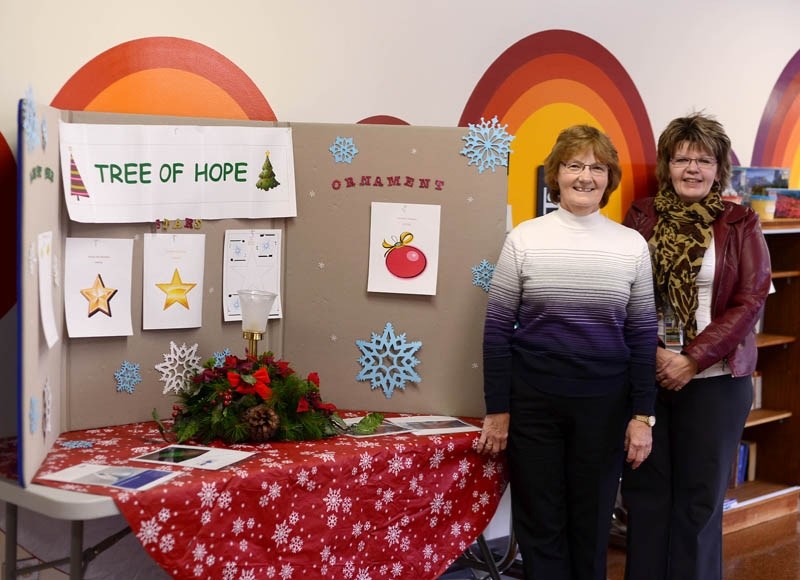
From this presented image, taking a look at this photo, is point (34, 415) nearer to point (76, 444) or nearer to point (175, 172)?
point (76, 444)

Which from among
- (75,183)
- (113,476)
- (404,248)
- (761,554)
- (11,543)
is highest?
(75,183)

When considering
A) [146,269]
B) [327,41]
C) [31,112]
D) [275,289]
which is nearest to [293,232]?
[275,289]

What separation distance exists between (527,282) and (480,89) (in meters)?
1.11

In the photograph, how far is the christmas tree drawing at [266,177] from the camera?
2.69m

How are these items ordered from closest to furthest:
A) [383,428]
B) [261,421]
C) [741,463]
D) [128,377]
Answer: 1. [261,421]
2. [128,377]
3. [383,428]
4. [741,463]

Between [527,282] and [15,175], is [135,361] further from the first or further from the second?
[527,282]

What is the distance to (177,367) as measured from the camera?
2.62m

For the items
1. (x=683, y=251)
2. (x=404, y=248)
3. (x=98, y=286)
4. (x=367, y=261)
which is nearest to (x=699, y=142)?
(x=683, y=251)

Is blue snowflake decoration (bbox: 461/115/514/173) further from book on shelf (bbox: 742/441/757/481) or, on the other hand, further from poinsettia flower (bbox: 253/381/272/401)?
book on shelf (bbox: 742/441/757/481)

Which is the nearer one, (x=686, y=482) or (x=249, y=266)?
(x=249, y=266)

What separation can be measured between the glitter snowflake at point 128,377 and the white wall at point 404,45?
629 millimetres

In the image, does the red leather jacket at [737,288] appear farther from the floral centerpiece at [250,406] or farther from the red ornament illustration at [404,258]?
the floral centerpiece at [250,406]

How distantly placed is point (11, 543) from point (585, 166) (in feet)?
5.58

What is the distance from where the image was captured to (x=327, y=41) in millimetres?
3021
